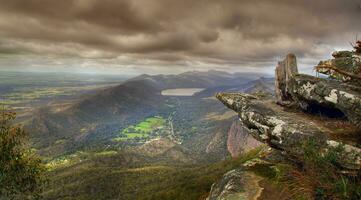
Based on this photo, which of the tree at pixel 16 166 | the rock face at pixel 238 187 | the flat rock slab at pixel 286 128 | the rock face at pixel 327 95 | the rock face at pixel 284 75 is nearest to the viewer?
the flat rock slab at pixel 286 128

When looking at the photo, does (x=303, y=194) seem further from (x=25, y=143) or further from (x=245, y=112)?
(x=25, y=143)

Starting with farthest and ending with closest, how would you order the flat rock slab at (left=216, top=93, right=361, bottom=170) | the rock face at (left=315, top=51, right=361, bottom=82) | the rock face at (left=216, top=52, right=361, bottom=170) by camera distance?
1. the rock face at (left=315, top=51, right=361, bottom=82)
2. the rock face at (left=216, top=52, right=361, bottom=170)
3. the flat rock slab at (left=216, top=93, right=361, bottom=170)

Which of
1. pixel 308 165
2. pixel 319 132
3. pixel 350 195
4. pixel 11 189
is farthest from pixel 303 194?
pixel 11 189

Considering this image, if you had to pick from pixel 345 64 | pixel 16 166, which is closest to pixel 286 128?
pixel 345 64

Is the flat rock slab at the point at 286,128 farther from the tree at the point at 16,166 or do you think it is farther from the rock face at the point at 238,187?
the tree at the point at 16,166

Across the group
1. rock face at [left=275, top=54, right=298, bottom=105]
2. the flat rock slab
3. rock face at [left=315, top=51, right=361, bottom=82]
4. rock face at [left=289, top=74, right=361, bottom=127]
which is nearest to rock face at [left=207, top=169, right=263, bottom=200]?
the flat rock slab

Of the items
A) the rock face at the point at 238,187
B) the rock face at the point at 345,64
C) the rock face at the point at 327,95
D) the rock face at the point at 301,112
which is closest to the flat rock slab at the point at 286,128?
the rock face at the point at 301,112

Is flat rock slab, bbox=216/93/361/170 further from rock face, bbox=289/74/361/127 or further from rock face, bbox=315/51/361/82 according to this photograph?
rock face, bbox=315/51/361/82
